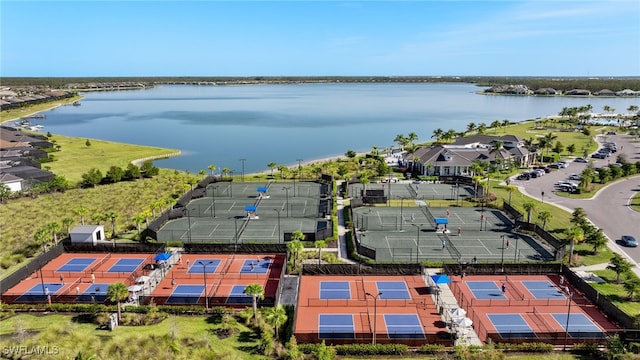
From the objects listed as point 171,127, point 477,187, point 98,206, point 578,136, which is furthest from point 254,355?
point 171,127

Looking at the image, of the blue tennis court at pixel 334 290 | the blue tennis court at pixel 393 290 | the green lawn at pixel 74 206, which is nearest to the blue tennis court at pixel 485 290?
the blue tennis court at pixel 393 290

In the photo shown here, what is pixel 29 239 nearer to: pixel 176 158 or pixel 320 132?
pixel 176 158

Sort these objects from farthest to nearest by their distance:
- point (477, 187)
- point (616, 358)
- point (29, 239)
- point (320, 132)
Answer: point (320, 132)
point (477, 187)
point (29, 239)
point (616, 358)

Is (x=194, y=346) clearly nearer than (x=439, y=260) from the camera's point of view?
Yes

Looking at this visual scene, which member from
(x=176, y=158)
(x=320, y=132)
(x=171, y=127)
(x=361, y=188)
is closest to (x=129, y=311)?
(x=361, y=188)

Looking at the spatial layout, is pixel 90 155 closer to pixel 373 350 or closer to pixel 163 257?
pixel 163 257

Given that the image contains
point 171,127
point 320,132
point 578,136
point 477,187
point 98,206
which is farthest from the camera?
point 171,127
